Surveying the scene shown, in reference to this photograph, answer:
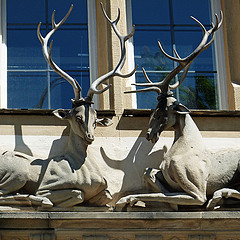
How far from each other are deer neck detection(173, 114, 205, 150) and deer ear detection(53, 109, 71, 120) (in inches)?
48.0

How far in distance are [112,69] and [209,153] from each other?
5.11 feet

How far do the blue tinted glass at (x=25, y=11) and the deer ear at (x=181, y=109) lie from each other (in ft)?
7.64

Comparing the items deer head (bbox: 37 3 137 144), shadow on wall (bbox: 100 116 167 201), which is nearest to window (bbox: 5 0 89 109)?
deer head (bbox: 37 3 137 144)

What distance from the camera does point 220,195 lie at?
512 inches

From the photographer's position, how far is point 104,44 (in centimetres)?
1416

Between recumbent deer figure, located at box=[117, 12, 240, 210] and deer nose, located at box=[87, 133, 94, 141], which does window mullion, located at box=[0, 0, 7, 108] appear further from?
recumbent deer figure, located at box=[117, 12, 240, 210]

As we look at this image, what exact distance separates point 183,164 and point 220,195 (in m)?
0.53

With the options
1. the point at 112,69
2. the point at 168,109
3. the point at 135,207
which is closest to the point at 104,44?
the point at 112,69

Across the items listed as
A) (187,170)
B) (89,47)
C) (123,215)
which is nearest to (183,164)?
(187,170)

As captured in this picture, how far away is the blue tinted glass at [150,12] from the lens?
14.8 meters

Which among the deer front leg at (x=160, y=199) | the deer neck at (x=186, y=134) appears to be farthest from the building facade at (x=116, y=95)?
the deer neck at (x=186, y=134)

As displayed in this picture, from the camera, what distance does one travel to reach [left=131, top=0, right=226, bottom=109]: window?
47.4 ft

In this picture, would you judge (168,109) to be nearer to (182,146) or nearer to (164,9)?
(182,146)

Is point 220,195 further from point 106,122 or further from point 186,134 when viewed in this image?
point 106,122
